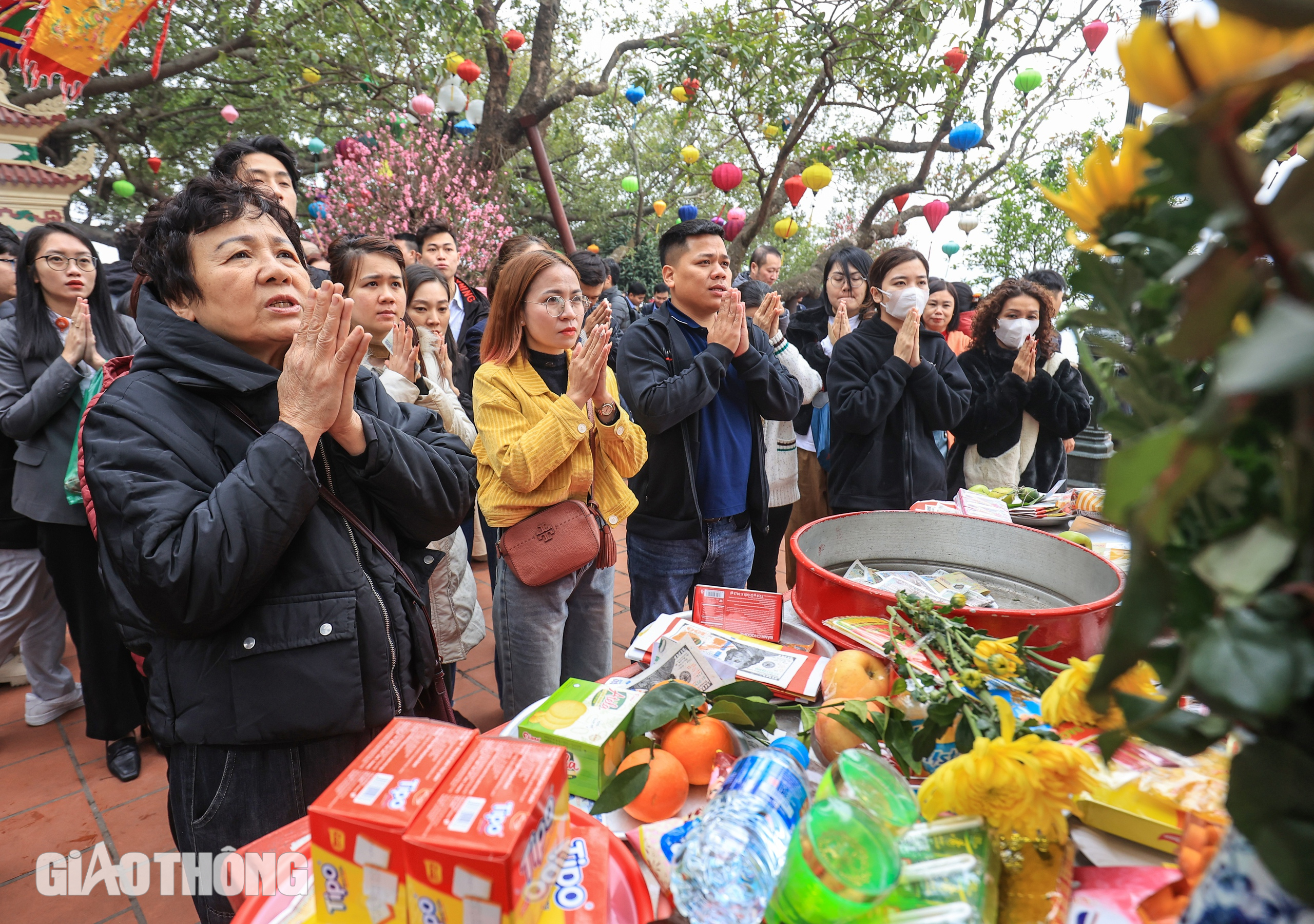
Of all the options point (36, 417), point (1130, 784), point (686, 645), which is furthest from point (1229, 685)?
point (36, 417)

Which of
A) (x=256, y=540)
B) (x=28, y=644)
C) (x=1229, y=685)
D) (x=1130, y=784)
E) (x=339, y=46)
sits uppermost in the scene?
(x=339, y=46)

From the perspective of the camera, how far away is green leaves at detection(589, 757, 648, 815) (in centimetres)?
93

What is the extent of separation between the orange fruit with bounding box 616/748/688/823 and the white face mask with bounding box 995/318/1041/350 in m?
3.18

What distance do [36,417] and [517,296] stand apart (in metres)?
1.86

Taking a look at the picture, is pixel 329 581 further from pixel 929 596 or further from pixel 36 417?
pixel 36 417

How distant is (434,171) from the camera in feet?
29.0

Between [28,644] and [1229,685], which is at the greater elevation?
[1229,685]

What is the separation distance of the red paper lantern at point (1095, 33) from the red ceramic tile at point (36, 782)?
929cm

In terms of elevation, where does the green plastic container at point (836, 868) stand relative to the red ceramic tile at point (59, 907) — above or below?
above

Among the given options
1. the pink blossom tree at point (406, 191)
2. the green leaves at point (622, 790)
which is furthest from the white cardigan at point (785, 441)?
the pink blossom tree at point (406, 191)

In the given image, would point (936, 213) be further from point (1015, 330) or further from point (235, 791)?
point (235, 791)

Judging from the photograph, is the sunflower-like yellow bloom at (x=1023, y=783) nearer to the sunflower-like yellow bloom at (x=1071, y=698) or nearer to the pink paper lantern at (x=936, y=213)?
the sunflower-like yellow bloom at (x=1071, y=698)

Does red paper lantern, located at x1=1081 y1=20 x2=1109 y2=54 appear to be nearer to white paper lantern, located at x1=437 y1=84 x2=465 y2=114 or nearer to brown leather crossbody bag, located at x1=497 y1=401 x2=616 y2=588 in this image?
white paper lantern, located at x1=437 y1=84 x2=465 y2=114

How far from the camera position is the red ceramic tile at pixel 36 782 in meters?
2.44
